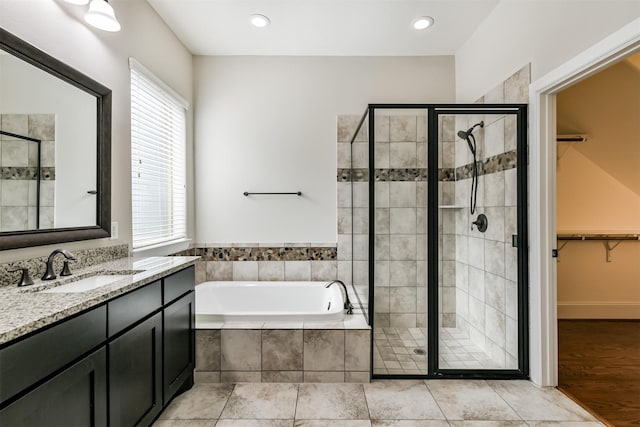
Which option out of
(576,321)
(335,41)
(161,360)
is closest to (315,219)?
(335,41)

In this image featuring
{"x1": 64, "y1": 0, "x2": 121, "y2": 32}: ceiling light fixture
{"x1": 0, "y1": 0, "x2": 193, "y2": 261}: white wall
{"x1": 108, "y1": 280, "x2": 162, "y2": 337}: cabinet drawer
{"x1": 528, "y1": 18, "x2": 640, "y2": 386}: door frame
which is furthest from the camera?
{"x1": 528, "y1": 18, "x2": 640, "y2": 386}: door frame

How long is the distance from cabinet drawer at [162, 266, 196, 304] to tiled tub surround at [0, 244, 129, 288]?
0.45m

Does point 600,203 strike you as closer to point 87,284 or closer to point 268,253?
point 268,253

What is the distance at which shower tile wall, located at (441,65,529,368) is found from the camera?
7.68ft

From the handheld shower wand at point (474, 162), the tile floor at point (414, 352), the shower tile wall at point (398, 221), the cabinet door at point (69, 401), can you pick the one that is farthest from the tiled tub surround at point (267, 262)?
the cabinet door at point (69, 401)

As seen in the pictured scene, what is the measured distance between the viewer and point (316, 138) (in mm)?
3299

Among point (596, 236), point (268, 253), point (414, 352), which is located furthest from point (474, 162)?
point (268, 253)

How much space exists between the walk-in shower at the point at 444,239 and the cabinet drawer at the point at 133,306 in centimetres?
137

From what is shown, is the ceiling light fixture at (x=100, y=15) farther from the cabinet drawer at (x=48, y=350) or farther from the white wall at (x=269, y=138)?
the white wall at (x=269, y=138)

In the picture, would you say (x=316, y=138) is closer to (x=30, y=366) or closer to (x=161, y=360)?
(x=161, y=360)

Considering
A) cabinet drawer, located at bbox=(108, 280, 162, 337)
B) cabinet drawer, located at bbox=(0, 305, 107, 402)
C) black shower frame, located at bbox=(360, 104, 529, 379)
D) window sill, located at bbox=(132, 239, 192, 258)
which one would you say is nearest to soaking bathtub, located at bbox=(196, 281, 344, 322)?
window sill, located at bbox=(132, 239, 192, 258)

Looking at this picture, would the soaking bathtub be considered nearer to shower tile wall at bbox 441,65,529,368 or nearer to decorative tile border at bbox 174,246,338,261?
decorative tile border at bbox 174,246,338,261

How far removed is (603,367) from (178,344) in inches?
117

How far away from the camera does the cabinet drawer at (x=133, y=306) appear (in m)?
1.36
